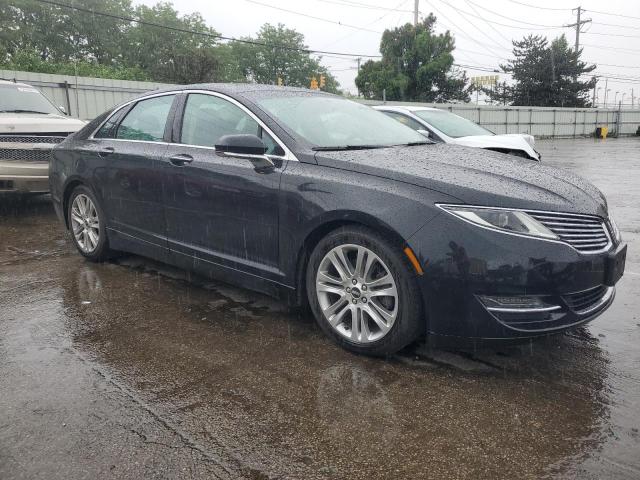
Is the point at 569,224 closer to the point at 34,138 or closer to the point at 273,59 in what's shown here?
the point at 34,138

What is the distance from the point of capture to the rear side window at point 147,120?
452 cm

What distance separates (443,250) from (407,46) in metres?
52.9

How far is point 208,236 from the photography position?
3988mm

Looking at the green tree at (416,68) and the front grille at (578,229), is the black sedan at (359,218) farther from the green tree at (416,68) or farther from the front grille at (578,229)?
the green tree at (416,68)

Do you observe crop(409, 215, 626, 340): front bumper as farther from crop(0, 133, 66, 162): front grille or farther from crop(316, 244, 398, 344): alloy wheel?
crop(0, 133, 66, 162): front grille

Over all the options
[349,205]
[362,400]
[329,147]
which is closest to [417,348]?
[362,400]

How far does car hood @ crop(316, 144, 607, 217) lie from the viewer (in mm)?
2932

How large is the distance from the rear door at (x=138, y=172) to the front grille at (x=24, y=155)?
3054 millimetres

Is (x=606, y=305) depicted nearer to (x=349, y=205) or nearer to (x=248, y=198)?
(x=349, y=205)

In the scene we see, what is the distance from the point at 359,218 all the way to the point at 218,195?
46.6 inches

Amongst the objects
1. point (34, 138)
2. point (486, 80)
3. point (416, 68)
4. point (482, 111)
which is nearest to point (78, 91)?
point (34, 138)

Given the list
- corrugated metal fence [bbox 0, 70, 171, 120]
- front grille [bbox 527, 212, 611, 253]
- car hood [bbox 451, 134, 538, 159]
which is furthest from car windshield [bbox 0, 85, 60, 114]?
corrugated metal fence [bbox 0, 70, 171, 120]

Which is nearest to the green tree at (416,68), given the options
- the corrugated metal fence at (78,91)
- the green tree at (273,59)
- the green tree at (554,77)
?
the green tree at (554,77)

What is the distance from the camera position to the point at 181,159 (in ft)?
13.5
